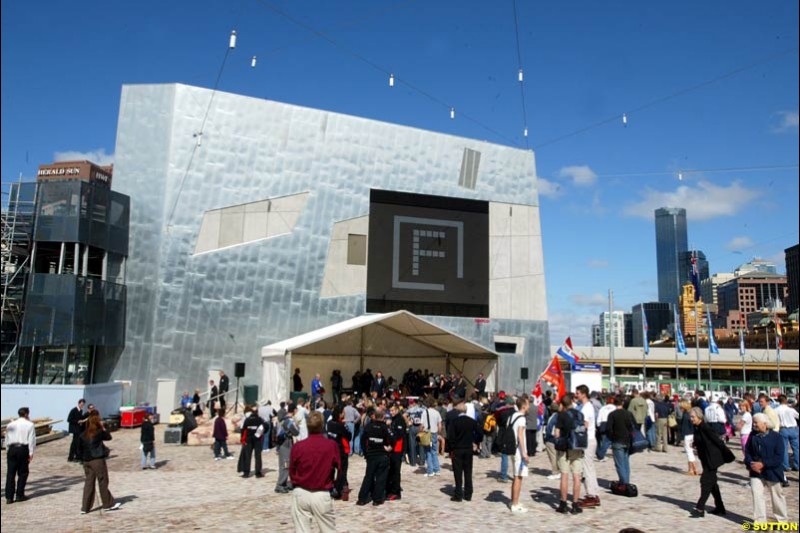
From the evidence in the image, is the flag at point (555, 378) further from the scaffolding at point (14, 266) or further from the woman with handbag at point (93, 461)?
the scaffolding at point (14, 266)

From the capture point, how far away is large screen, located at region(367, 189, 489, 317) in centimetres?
2673

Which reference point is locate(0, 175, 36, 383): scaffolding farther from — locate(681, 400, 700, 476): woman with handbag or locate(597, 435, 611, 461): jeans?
locate(681, 400, 700, 476): woman with handbag

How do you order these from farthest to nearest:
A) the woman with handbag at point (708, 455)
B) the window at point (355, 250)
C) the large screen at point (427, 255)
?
the large screen at point (427, 255)
the window at point (355, 250)
the woman with handbag at point (708, 455)

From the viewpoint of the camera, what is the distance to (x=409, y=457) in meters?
13.8

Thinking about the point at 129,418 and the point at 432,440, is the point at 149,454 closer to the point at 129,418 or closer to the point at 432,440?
the point at 432,440

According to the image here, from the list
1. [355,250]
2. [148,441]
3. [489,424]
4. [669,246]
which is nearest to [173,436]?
[148,441]

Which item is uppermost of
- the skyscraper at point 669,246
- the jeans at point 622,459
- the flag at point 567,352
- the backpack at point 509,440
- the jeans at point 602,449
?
the skyscraper at point 669,246

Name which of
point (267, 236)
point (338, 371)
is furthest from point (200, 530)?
point (267, 236)

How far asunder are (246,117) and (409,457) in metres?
17.3

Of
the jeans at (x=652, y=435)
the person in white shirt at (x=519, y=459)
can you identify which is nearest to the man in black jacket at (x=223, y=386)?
the jeans at (x=652, y=435)

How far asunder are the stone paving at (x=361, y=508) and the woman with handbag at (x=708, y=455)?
1.11 ft

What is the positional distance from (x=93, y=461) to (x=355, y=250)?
18136mm

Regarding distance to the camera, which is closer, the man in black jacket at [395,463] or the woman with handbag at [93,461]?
the woman with handbag at [93,461]

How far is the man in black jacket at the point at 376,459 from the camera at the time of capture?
30.8 ft
